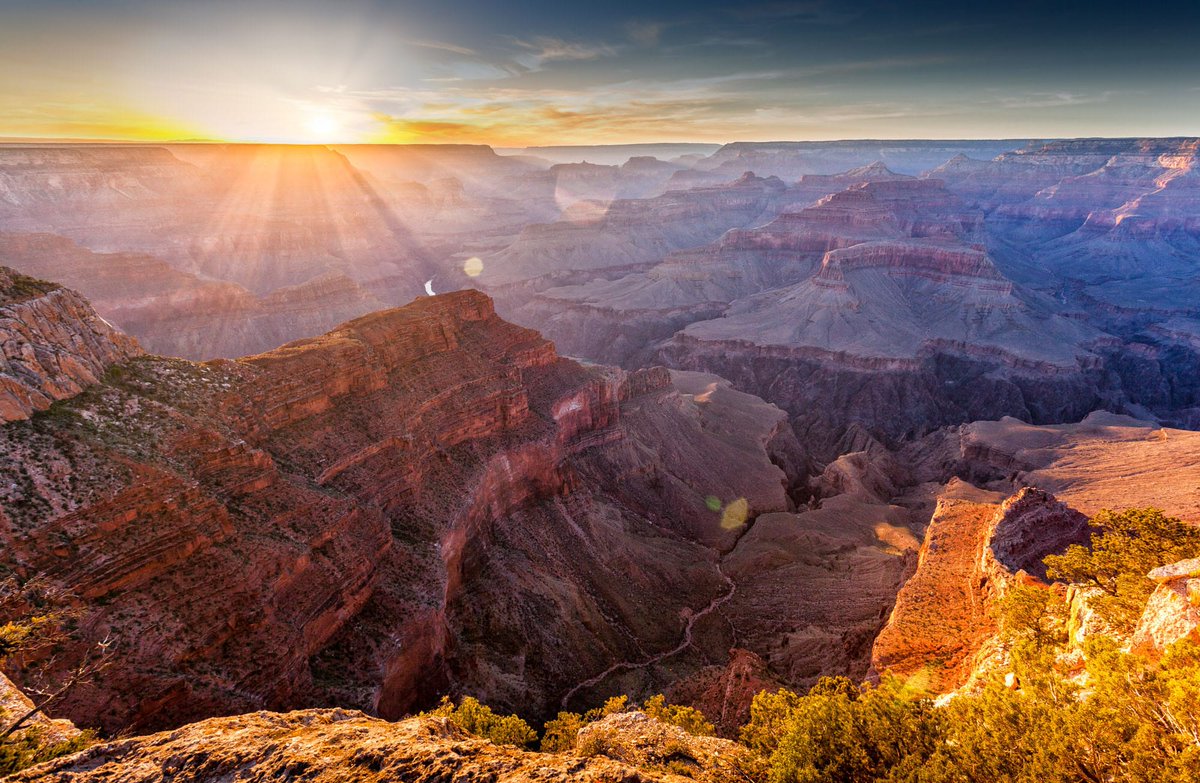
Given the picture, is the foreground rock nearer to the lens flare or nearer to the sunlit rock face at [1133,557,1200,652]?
the sunlit rock face at [1133,557,1200,652]

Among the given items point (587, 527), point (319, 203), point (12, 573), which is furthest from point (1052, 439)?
point (319, 203)

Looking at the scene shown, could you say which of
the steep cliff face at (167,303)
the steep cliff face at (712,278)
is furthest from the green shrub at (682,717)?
the steep cliff face at (712,278)

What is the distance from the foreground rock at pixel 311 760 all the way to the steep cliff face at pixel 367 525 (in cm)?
948

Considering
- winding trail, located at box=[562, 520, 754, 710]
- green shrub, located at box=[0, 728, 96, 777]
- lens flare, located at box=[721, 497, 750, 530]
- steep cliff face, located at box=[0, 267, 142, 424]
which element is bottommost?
lens flare, located at box=[721, 497, 750, 530]

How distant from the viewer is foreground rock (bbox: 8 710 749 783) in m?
12.8

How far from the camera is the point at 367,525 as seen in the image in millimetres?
34375

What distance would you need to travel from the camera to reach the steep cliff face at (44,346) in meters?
24.6

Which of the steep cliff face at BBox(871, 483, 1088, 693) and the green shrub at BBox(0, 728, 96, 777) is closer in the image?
the green shrub at BBox(0, 728, 96, 777)

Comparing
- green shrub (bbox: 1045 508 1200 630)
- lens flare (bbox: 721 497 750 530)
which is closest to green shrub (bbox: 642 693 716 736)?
green shrub (bbox: 1045 508 1200 630)

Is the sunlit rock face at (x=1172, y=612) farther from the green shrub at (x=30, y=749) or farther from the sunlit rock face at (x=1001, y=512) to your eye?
the green shrub at (x=30, y=749)

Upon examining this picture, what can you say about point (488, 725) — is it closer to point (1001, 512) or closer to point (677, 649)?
point (677, 649)

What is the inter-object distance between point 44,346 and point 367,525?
16909 mm

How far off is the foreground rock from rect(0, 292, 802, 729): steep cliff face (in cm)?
Answer: 948

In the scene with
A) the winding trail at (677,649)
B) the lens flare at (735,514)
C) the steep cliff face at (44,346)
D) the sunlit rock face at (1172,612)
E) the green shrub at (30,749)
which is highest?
the steep cliff face at (44,346)
